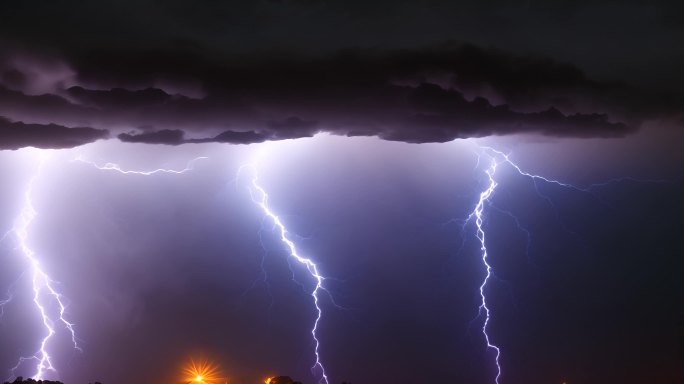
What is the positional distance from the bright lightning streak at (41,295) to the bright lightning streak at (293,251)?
442 cm

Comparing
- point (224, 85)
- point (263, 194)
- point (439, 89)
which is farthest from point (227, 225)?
point (439, 89)

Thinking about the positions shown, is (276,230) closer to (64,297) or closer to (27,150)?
(64,297)

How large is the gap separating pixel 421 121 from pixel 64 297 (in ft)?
26.2

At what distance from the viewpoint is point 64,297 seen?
38.5 ft

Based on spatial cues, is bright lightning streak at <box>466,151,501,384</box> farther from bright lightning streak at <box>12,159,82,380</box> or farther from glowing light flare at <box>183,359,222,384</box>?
bright lightning streak at <box>12,159,82,380</box>

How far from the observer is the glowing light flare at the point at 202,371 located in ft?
Answer: 36.4

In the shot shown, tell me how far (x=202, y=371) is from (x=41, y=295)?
3748mm

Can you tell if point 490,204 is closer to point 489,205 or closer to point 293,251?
point 489,205

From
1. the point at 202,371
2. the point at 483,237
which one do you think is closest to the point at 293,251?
the point at 202,371

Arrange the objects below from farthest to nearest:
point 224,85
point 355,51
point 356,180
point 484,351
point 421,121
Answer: point 356,180
point 484,351
point 421,121
point 224,85
point 355,51

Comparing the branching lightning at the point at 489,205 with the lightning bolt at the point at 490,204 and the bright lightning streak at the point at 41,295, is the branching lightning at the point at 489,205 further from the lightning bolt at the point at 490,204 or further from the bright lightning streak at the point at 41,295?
the bright lightning streak at the point at 41,295

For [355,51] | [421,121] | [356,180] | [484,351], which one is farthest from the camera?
[356,180]

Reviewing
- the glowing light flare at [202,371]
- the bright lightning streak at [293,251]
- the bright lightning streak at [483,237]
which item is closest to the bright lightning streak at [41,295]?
the glowing light flare at [202,371]

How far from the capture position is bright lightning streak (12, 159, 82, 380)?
11500 mm
